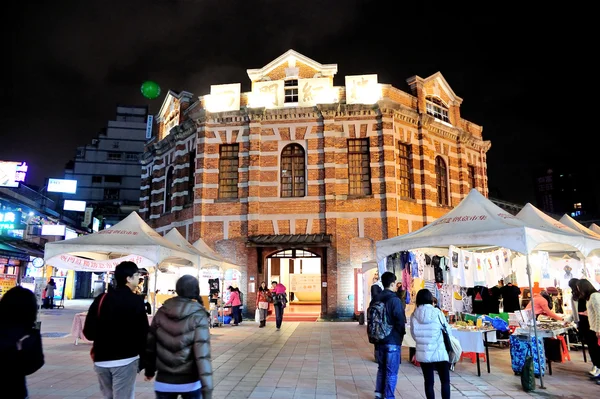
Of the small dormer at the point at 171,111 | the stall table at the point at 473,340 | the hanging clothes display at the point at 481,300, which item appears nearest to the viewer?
the stall table at the point at 473,340

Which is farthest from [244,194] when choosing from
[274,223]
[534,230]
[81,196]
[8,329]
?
[81,196]

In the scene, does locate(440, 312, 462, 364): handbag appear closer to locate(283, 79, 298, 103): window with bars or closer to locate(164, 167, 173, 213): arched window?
locate(283, 79, 298, 103): window with bars

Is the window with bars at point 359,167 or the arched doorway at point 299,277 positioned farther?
the arched doorway at point 299,277

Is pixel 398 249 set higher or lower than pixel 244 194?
lower

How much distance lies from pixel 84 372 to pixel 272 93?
15.4 meters

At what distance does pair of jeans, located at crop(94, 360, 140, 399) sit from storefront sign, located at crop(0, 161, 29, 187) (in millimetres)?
25379

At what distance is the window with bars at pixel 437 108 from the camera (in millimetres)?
23000

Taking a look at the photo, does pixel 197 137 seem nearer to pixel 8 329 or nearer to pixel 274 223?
pixel 274 223

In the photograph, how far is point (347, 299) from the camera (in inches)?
753

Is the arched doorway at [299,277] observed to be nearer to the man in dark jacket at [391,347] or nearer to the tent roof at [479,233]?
the tent roof at [479,233]

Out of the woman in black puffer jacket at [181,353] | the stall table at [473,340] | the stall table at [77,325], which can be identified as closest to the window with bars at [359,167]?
the stall table at [473,340]

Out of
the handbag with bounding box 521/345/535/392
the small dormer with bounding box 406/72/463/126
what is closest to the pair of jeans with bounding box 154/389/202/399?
the handbag with bounding box 521/345/535/392

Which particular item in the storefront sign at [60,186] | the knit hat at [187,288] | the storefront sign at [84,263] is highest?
the storefront sign at [60,186]

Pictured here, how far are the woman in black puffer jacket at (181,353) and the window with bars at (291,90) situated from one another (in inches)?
723
